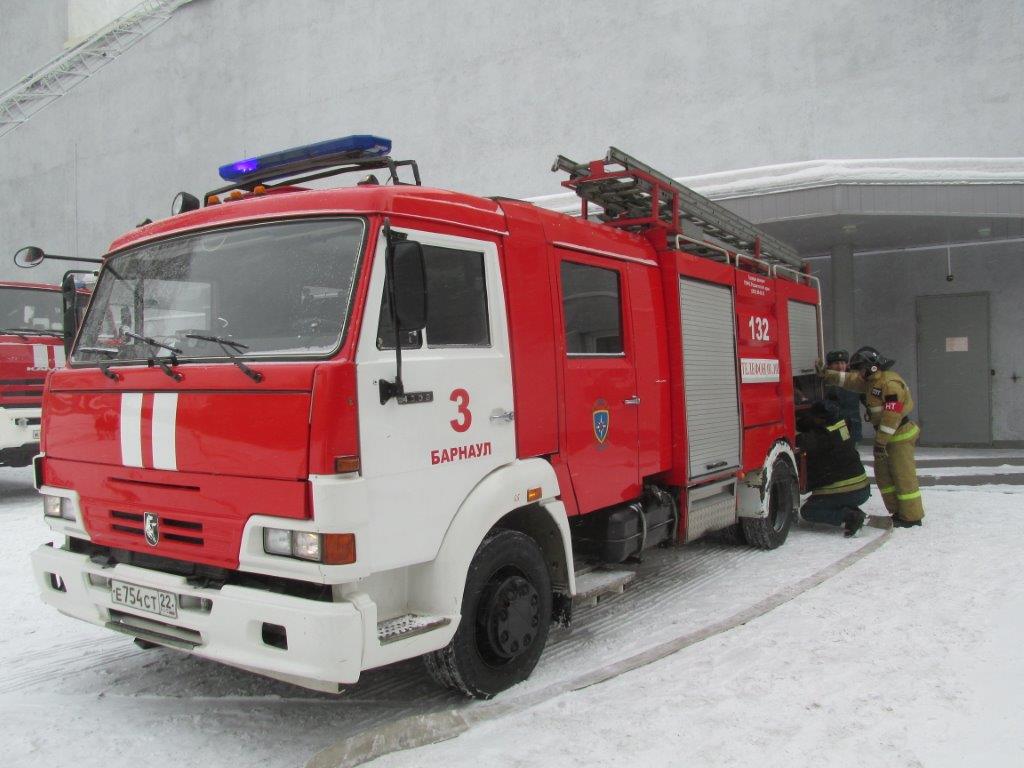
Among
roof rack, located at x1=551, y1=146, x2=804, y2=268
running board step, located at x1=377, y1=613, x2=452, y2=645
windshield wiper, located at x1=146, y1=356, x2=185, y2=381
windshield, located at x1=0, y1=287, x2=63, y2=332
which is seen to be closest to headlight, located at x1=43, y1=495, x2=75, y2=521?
windshield wiper, located at x1=146, y1=356, x2=185, y2=381

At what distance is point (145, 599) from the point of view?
3484 millimetres

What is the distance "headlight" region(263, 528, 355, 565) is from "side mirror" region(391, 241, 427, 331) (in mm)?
883

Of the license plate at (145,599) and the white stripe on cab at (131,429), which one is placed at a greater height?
the white stripe on cab at (131,429)

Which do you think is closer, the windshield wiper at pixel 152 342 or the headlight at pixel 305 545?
the headlight at pixel 305 545

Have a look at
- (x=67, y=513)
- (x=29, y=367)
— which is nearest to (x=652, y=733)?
(x=67, y=513)

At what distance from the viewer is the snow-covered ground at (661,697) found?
3.34m

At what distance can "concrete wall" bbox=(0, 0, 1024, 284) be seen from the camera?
1244cm

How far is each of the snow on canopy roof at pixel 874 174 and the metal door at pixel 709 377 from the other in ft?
16.2

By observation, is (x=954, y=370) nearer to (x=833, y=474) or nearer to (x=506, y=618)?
(x=833, y=474)

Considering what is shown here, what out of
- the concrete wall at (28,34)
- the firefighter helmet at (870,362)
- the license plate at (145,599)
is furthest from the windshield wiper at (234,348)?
the concrete wall at (28,34)

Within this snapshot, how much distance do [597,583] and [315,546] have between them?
2.18m

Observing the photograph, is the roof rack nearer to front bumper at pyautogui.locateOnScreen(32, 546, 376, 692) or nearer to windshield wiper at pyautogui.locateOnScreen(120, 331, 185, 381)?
windshield wiper at pyautogui.locateOnScreen(120, 331, 185, 381)

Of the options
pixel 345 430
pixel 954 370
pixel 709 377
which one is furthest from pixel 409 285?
pixel 954 370

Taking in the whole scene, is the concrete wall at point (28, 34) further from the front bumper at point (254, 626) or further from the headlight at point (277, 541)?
the headlight at point (277, 541)
